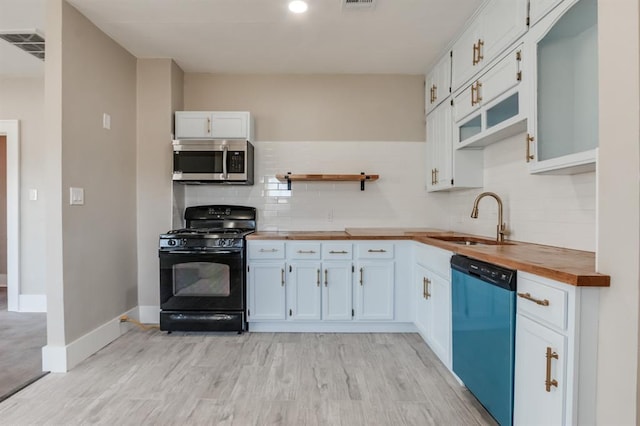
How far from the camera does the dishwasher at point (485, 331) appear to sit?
1.54m

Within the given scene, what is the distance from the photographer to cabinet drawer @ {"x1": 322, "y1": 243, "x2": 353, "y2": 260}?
3.03 meters

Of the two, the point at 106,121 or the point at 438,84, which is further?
the point at 438,84

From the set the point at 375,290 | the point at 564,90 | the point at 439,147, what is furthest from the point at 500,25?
the point at 375,290

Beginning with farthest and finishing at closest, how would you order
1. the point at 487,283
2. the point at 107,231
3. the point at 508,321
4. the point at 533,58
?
the point at 107,231
the point at 533,58
the point at 487,283
the point at 508,321

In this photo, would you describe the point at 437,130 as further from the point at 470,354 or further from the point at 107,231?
the point at 107,231

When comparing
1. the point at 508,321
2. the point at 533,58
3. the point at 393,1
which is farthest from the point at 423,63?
the point at 508,321

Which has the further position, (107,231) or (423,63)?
(423,63)

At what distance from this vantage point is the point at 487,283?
1.70 meters

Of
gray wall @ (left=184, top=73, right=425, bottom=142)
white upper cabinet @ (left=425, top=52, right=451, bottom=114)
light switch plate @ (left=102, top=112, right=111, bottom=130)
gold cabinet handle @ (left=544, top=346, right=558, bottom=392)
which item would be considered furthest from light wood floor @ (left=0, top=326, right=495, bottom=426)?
white upper cabinet @ (left=425, top=52, right=451, bottom=114)

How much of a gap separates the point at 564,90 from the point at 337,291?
2.14m

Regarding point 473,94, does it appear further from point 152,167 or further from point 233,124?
point 152,167

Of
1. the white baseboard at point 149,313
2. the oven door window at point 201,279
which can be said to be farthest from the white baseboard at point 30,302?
the oven door window at point 201,279

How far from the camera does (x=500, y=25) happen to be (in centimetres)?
215

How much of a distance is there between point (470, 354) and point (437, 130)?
215 centimetres
